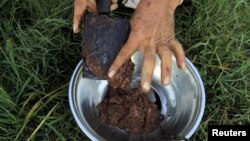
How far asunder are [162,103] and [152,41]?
0.48m

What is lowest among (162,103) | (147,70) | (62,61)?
(162,103)

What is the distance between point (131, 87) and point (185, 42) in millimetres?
486

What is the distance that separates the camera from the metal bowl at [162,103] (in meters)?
1.94

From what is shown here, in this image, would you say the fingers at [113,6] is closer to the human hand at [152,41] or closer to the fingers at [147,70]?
the human hand at [152,41]

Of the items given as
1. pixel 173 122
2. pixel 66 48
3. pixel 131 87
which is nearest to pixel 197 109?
pixel 173 122

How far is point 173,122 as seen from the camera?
6.75ft

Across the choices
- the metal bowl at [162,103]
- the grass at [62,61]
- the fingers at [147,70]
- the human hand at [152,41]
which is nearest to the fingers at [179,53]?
the human hand at [152,41]

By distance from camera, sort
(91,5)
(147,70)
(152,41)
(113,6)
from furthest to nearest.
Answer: (113,6) < (91,5) < (152,41) < (147,70)

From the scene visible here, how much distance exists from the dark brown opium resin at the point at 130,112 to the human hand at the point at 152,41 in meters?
0.31

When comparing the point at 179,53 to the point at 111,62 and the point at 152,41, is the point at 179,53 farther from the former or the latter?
the point at 111,62

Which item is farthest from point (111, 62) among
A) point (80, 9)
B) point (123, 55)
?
point (80, 9)

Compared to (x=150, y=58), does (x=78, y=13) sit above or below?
above

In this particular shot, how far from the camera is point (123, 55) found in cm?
168

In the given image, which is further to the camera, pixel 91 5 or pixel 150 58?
pixel 91 5
